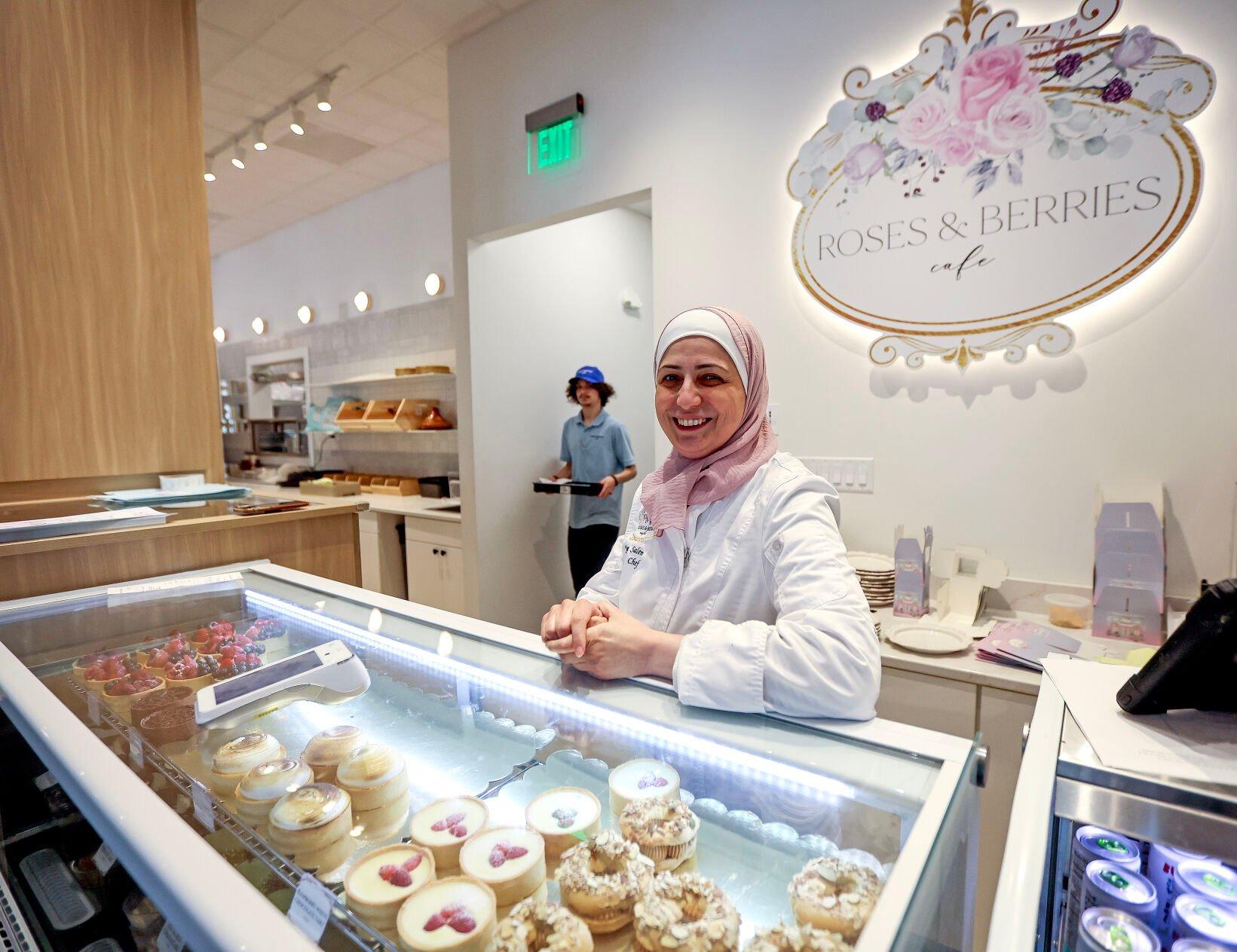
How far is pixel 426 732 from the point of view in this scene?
999 mm

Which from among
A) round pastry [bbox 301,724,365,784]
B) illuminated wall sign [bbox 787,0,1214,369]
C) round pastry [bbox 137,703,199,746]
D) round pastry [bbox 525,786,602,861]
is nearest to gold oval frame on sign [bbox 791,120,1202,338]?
illuminated wall sign [bbox 787,0,1214,369]

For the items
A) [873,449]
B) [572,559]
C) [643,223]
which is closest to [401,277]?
[643,223]

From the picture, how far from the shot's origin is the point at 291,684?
1.04m

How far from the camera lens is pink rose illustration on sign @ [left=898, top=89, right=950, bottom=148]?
221 cm

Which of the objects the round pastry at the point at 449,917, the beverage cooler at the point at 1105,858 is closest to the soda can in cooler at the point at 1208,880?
the beverage cooler at the point at 1105,858

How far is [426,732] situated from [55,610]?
1.12m

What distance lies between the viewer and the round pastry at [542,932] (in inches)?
24.0

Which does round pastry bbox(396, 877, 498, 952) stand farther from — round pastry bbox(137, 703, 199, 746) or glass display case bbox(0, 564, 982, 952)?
round pastry bbox(137, 703, 199, 746)

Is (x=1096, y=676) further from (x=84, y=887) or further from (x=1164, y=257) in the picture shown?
(x=84, y=887)

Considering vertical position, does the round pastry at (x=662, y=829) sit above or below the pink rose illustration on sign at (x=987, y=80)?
below

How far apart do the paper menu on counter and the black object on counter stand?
0.06 feet

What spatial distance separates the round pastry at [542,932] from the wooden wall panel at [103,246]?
96.2 inches

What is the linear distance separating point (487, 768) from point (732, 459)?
784 millimetres

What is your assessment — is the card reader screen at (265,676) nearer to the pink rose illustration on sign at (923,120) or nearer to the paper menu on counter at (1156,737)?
the paper menu on counter at (1156,737)
